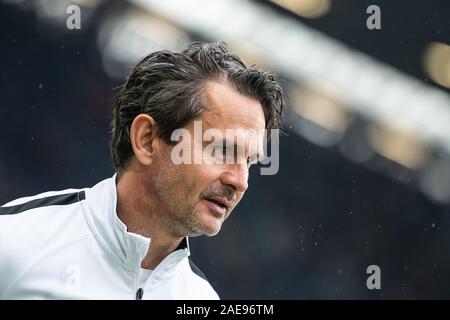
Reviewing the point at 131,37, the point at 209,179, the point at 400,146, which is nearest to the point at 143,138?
the point at 209,179

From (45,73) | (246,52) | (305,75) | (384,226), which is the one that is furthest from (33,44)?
(384,226)

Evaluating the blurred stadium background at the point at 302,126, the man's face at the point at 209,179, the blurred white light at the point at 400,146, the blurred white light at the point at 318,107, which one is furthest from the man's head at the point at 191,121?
the blurred white light at the point at 400,146

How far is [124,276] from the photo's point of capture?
1825 mm

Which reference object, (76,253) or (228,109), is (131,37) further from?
(76,253)

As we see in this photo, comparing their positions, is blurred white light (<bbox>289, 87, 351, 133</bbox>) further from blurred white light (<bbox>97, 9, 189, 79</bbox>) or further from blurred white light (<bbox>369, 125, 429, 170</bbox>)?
blurred white light (<bbox>97, 9, 189, 79</bbox>)

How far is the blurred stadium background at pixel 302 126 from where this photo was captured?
3711 millimetres

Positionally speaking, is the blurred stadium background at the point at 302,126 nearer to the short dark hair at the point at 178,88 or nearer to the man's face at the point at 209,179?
the short dark hair at the point at 178,88

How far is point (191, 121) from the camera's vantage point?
188 cm

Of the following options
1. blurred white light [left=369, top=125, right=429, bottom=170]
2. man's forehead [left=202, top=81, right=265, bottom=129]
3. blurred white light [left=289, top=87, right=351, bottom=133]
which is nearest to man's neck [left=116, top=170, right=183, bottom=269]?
man's forehead [left=202, top=81, right=265, bottom=129]

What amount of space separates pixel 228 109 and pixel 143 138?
0.22 meters

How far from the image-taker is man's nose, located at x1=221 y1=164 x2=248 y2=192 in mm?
1776

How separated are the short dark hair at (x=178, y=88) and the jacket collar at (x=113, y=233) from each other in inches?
4.7

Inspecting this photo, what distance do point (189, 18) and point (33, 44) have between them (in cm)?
71
